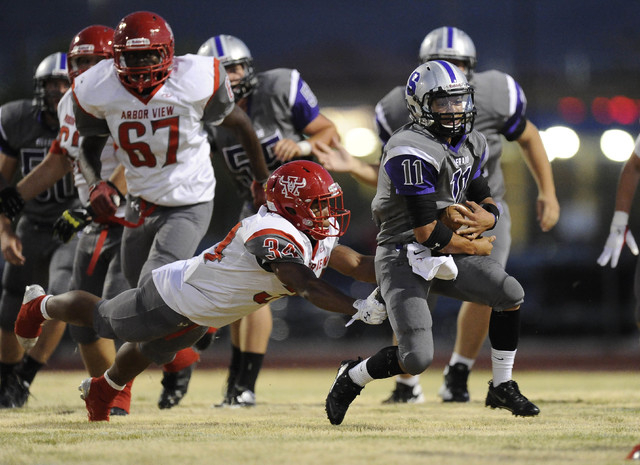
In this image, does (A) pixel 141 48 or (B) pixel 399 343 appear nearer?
(B) pixel 399 343

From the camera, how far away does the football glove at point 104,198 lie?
5.31 metres

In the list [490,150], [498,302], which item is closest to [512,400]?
[498,302]

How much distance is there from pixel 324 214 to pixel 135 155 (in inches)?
50.9

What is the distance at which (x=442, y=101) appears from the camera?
191 inches

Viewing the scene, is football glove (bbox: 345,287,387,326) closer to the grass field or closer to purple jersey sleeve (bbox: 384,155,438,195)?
the grass field

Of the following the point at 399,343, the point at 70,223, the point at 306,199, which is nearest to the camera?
the point at 306,199

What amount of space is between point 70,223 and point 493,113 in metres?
2.37

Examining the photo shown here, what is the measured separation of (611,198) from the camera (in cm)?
1322

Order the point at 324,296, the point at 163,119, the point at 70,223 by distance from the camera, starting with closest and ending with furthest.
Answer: the point at 324,296 < the point at 163,119 < the point at 70,223

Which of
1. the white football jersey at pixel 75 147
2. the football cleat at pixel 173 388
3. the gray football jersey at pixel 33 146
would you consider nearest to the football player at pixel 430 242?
the football cleat at pixel 173 388

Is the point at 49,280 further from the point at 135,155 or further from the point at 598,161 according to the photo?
the point at 598,161

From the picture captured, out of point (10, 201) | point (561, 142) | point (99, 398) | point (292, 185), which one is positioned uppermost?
point (292, 185)

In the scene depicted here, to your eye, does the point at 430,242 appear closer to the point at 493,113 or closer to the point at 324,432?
the point at 324,432

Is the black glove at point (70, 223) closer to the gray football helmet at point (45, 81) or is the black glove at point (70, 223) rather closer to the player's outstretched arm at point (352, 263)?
the gray football helmet at point (45, 81)
